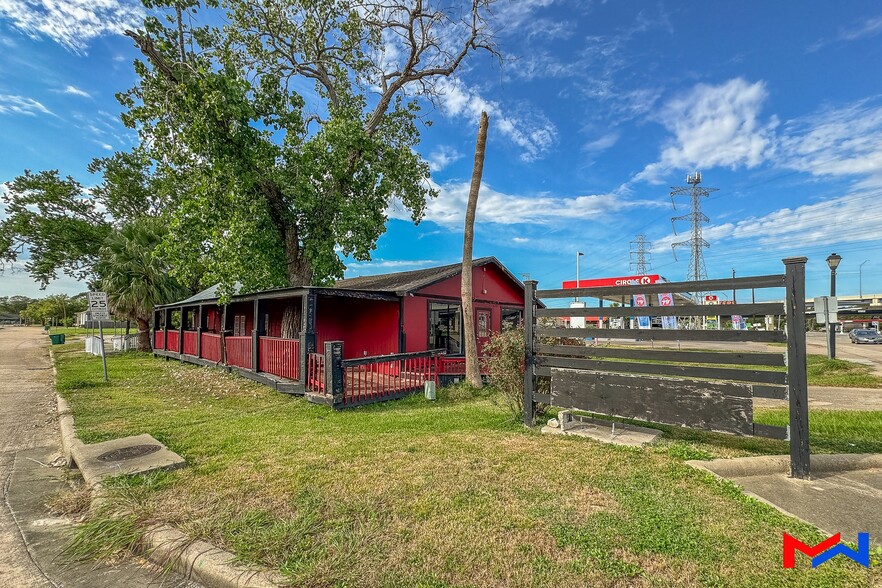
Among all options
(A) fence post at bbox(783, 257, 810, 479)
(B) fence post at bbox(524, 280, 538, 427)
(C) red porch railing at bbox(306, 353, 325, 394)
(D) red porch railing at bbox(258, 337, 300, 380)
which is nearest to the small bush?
(B) fence post at bbox(524, 280, 538, 427)

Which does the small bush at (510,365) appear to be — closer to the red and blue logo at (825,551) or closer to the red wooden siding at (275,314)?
the red and blue logo at (825,551)

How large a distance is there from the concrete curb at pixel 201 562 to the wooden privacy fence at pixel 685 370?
354cm

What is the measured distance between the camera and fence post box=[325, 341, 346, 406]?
7.89m

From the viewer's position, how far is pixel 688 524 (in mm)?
2975

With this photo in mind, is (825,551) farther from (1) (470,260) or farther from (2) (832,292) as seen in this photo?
(2) (832,292)

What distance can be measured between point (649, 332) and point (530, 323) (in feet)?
4.90

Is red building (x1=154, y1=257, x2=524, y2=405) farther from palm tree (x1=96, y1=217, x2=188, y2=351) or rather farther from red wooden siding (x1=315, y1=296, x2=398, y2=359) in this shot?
palm tree (x1=96, y1=217, x2=188, y2=351)

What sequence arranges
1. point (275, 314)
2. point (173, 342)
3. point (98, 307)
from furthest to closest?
point (173, 342)
point (275, 314)
point (98, 307)

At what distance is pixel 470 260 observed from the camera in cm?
1080

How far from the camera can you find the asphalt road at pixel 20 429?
2.82m

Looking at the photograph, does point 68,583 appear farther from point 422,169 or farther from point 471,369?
point 422,169

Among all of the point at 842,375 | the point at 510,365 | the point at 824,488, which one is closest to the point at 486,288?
the point at 510,365

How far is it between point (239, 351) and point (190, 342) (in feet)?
19.9

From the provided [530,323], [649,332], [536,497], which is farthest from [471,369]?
[536,497]
